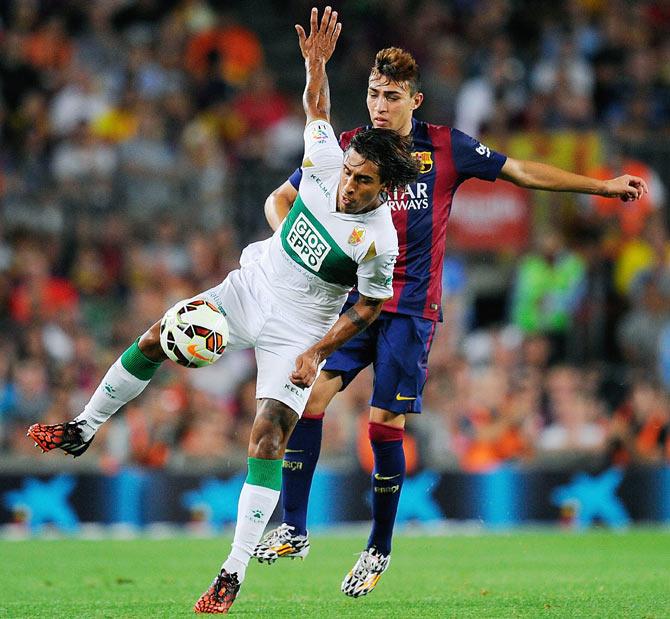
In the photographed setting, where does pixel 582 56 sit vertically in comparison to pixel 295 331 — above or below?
above

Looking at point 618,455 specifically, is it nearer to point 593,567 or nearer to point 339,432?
point 339,432

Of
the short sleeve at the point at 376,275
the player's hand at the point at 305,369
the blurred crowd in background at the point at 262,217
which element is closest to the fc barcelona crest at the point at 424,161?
the short sleeve at the point at 376,275

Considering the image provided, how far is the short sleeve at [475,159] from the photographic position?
8.01 m

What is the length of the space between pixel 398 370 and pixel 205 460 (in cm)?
524

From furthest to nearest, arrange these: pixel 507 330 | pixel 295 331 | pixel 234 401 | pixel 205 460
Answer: pixel 507 330 < pixel 234 401 < pixel 205 460 < pixel 295 331

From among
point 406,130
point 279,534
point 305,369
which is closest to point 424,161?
point 406,130

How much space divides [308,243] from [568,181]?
4.95 feet

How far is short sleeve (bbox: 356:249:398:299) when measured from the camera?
284 inches

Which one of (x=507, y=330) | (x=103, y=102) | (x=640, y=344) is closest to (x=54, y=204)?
(x=103, y=102)

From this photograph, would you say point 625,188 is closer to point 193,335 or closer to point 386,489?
point 386,489

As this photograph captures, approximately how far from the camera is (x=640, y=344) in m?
14.7

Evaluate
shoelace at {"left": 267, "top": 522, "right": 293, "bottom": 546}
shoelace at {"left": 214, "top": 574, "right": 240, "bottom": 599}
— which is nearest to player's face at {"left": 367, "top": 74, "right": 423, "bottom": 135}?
shoelace at {"left": 267, "top": 522, "right": 293, "bottom": 546}

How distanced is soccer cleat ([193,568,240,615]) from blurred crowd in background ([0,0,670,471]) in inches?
236

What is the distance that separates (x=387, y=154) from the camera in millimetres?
7039
